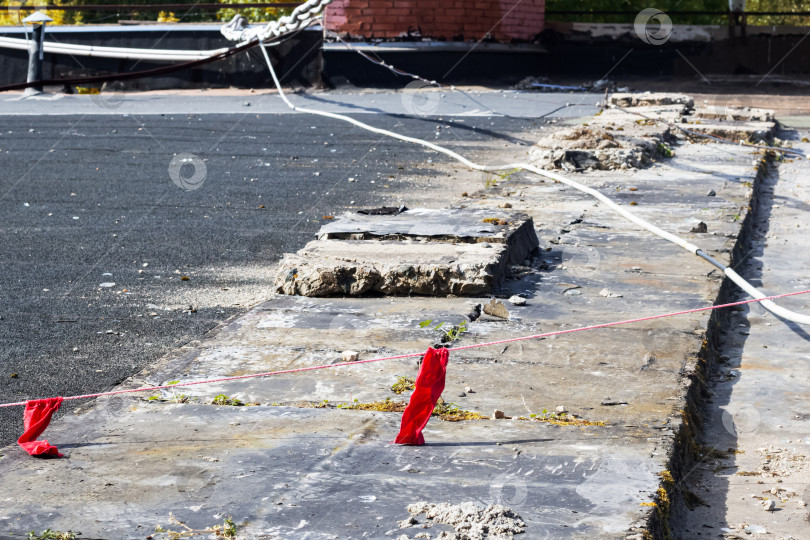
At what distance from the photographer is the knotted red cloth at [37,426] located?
254 cm

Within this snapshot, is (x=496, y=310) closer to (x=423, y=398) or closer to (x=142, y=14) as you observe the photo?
(x=423, y=398)

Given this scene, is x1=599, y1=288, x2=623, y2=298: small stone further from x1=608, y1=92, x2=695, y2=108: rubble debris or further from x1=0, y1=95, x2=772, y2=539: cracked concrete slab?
x1=608, y1=92, x2=695, y2=108: rubble debris

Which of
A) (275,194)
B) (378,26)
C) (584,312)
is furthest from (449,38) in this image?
(584,312)

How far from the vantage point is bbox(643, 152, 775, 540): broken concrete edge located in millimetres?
2297

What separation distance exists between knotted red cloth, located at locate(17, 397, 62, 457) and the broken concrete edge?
1559 millimetres

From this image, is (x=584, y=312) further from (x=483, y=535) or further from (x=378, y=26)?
(x=378, y=26)

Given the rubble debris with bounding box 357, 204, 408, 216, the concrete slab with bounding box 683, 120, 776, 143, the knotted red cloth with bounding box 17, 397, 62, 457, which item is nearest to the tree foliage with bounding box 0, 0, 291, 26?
the concrete slab with bounding box 683, 120, 776, 143

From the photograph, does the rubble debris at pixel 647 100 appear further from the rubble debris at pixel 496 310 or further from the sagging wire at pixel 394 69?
the rubble debris at pixel 496 310

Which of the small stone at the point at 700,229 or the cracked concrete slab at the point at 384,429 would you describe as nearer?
the cracked concrete slab at the point at 384,429

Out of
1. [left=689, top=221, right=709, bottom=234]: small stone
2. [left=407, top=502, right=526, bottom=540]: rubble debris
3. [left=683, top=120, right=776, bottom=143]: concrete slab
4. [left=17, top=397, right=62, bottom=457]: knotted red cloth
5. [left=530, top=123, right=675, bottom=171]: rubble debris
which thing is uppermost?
[left=683, top=120, right=776, bottom=143]: concrete slab

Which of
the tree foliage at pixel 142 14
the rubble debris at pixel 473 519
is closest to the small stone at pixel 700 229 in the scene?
the rubble debris at pixel 473 519

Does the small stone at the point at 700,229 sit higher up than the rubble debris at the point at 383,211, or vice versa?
the small stone at the point at 700,229

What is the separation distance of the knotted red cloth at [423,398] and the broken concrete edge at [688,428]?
0.65 metres

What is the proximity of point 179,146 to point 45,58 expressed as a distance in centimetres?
922
